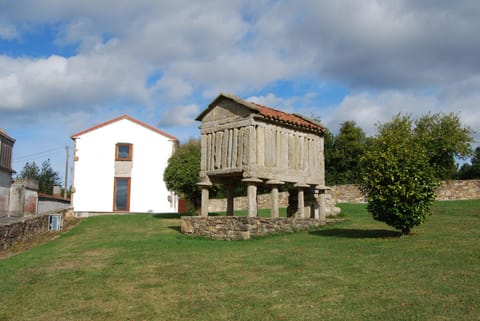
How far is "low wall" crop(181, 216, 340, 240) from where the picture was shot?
57.7ft

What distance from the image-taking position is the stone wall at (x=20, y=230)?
1664 centimetres

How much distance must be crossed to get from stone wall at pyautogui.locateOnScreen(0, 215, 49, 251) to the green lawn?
109 cm

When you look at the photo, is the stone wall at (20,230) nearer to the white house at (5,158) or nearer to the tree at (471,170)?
the white house at (5,158)

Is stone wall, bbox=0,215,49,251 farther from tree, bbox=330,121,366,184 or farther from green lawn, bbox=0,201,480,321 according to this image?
tree, bbox=330,121,366,184

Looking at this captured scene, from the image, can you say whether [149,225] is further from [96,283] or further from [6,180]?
[96,283]

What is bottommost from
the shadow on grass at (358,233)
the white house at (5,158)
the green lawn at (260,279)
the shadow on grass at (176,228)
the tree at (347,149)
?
the green lawn at (260,279)

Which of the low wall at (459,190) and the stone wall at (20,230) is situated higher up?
the low wall at (459,190)

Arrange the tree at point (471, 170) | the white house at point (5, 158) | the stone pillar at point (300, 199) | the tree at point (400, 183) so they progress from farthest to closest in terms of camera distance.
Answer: the tree at point (471, 170), the white house at point (5, 158), the stone pillar at point (300, 199), the tree at point (400, 183)

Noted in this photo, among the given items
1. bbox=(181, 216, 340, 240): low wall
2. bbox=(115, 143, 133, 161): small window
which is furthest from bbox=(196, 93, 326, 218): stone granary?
bbox=(115, 143, 133, 161): small window

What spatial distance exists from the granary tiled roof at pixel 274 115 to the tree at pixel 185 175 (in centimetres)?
734

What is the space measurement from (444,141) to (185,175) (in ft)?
85.6

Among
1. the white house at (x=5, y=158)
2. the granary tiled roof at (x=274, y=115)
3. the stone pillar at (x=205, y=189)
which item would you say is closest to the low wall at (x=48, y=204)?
the white house at (x=5, y=158)

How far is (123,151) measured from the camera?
3456 centimetres

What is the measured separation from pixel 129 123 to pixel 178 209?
770 cm
